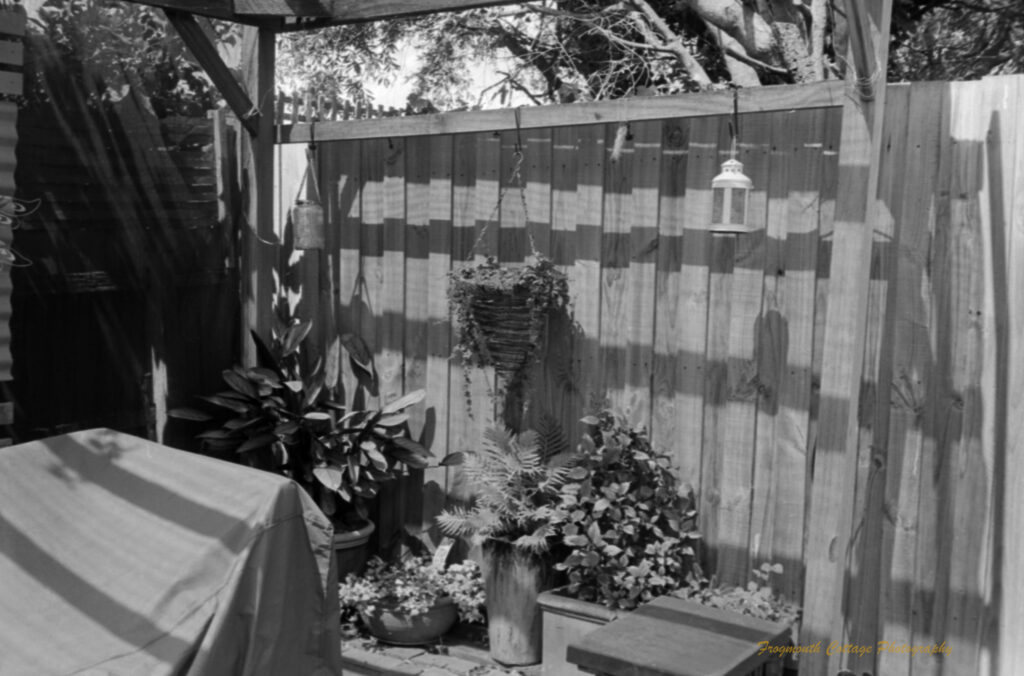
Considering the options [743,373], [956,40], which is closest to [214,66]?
[743,373]

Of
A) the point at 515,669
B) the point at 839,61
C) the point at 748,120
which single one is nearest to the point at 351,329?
the point at 515,669

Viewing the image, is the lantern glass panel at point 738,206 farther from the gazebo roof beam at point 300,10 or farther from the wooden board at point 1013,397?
the gazebo roof beam at point 300,10

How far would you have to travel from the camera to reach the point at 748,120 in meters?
3.71

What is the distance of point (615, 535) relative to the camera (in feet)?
12.5

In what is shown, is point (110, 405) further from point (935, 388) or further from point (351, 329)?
point (935, 388)

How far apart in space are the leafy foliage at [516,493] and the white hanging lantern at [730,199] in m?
1.15

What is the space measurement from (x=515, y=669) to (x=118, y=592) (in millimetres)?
1826

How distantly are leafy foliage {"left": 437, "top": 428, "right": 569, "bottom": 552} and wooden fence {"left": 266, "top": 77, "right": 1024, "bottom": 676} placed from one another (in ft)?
0.73

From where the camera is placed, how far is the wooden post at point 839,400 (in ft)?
10.5

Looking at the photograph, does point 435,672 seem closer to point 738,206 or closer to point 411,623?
point 411,623

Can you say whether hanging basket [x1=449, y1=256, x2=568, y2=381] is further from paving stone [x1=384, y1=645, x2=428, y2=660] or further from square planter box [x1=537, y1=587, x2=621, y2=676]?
paving stone [x1=384, y1=645, x2=428, y2=660]

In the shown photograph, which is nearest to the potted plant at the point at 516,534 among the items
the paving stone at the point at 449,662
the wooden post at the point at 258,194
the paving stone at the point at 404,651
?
the paving stone at the point at 449,662

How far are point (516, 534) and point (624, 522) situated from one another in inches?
19.6

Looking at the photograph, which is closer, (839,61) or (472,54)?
(839,61)
